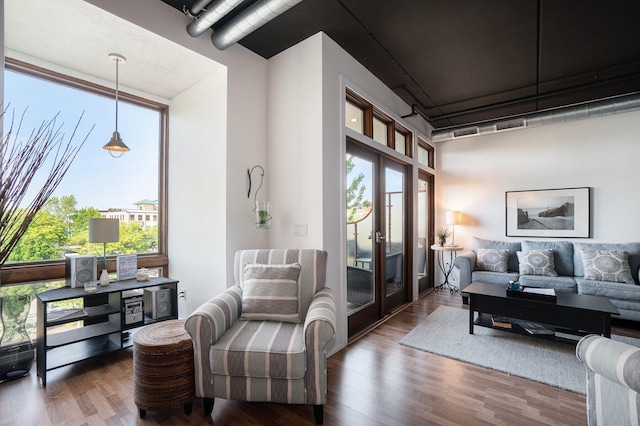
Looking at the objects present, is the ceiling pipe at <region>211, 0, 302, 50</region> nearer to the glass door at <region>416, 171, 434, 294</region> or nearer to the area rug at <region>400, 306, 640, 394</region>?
the area rug at <region>400, 306, 640, 394</region>

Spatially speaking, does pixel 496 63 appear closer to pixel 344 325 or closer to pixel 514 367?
pixel 514 367

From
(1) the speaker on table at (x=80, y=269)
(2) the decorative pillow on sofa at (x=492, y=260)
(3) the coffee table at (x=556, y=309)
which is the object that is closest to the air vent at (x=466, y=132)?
(2) the decorative pillow on sofa at (x=492, y=260)

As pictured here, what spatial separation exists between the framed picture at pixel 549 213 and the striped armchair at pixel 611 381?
155 inches

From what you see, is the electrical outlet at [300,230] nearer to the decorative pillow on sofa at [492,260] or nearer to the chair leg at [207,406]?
the chair leg at [207,406]

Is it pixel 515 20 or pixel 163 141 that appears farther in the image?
pixel 163 141

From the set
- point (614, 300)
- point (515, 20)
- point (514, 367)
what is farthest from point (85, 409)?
point (614, 300)

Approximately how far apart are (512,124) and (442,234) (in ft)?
6.78

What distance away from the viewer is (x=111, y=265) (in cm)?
313

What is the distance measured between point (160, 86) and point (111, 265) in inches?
79.5

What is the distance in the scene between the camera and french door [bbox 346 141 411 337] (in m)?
3.35

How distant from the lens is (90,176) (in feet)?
10.0

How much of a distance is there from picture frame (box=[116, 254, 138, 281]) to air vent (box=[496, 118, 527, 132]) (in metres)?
5.24

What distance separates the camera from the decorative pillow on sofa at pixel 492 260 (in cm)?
451

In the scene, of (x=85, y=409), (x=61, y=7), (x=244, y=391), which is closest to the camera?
(x=244, y=391)
